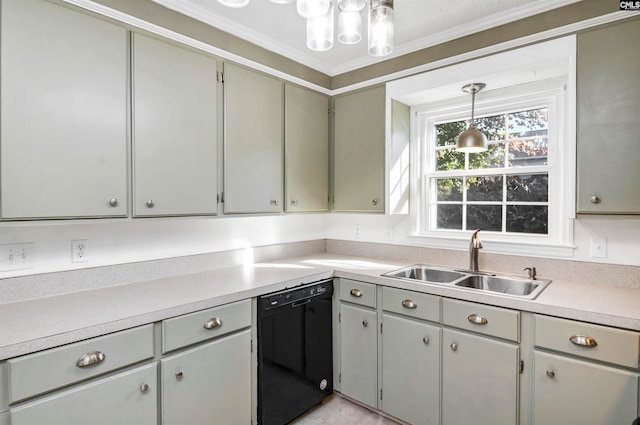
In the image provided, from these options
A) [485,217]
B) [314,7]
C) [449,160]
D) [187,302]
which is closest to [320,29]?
[314,7]

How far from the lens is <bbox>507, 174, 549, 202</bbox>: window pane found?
2.32 meters

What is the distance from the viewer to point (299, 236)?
3131 mm

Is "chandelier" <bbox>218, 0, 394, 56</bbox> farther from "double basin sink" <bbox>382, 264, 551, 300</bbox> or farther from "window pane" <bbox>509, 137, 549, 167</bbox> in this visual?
"window pane" <bbox>509, 137, 549, 167</bbox>

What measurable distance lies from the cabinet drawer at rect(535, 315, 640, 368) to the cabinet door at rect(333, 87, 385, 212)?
131cm

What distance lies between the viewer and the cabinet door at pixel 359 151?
8.73 ft

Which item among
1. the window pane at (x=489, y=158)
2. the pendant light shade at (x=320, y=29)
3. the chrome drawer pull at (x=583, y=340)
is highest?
the pendant light shade at (x=320, y=29)

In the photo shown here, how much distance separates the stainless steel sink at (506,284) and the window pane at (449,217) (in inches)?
20.2

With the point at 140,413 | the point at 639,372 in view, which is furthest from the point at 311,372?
the point at 639,372

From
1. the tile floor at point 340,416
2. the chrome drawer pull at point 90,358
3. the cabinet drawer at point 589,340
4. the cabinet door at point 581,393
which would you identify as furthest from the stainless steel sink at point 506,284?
A: the chrome drawer pull at point 90,358

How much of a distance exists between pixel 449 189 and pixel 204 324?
2.00m

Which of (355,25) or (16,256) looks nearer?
(355,25)

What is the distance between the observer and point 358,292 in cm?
232

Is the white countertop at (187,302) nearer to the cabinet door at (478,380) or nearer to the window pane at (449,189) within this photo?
the cabinet door at (478,380)

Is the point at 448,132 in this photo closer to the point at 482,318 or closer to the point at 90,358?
the point at 482,318
